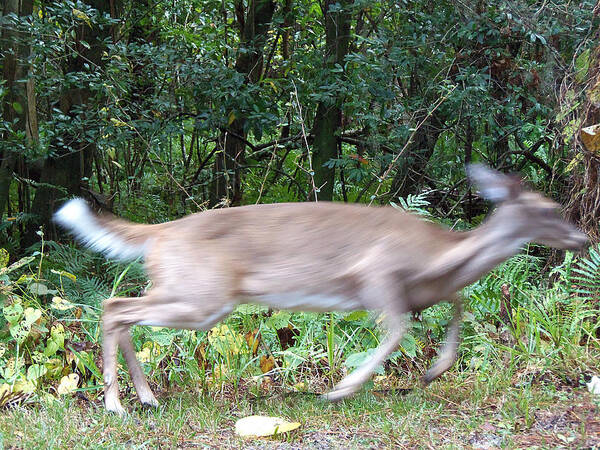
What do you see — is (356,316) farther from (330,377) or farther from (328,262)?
(328,262)

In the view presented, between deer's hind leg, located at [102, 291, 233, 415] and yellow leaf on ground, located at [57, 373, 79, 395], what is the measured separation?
1.72 feet

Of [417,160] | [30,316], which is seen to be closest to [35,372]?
[30,316]

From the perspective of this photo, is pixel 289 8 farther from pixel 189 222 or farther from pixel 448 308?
pixel 189 222

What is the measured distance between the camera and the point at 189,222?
4.48 metres

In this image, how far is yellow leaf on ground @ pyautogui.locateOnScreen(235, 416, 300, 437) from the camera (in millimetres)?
3939

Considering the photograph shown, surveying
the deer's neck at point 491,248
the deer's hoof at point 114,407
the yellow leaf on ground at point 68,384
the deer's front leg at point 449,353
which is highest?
the deer's neck at point 491,248

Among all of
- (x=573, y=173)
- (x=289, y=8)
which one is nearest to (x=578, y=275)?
(x=573, y=173)

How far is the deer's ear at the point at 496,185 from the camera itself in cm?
411

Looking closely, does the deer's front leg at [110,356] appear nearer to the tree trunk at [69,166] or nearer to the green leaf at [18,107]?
the green leaf at [18,107]

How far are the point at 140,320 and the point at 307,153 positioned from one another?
409cm

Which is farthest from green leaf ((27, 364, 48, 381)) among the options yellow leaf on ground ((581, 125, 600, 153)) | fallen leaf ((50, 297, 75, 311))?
yellow leaf on ground ((581, 125, 600, 153))

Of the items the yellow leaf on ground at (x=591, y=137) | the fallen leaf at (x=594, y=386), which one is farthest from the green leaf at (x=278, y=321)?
the yellow leaf on ground at (x=591, y=137)

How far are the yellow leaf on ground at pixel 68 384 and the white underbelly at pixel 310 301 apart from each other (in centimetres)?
149

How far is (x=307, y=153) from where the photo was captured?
26.3 feet
